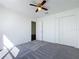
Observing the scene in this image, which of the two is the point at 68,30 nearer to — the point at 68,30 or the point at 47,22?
the point at 68,30

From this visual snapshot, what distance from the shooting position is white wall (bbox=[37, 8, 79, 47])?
3752 millimetres

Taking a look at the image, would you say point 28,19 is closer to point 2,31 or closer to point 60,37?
point 2,31

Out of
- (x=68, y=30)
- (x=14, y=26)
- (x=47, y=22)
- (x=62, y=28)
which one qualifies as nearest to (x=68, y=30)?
(x=68, y=30)

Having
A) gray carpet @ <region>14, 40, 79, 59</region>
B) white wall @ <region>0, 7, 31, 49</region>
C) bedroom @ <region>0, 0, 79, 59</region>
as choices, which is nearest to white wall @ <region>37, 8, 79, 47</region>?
bedroom @ <region>0, 0, 79, 59</region>

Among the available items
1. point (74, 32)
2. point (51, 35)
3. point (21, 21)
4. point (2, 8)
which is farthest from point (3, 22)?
point (74, 32)

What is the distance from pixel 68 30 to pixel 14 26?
3182mm

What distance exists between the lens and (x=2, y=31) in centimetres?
355

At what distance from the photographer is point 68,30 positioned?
3994 millimetres

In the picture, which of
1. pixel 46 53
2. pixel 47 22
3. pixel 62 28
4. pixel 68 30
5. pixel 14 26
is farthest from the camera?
pixel 47 22

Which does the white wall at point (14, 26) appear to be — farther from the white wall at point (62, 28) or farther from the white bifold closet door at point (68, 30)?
the white bifold closet door at point (68, 30)

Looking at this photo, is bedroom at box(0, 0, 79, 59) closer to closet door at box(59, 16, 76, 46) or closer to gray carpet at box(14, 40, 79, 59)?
closet door at box(59, 16, 76, 46)

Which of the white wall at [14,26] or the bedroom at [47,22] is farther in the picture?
the white wall at [14,26]

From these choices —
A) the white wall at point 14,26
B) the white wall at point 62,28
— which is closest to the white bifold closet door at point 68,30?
the white wall at point 62,28

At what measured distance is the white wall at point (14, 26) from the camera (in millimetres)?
3586
